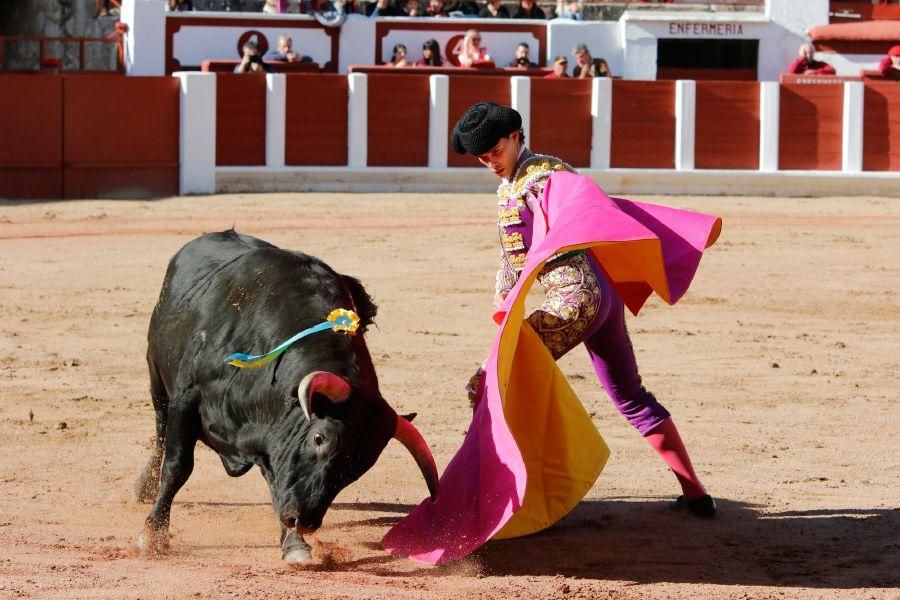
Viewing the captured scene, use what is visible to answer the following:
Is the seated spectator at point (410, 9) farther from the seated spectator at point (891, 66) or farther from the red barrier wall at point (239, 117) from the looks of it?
the seated spectator at point (891, 66)

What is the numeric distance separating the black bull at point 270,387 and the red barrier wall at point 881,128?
1124cm

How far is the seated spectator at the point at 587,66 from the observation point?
1431cm

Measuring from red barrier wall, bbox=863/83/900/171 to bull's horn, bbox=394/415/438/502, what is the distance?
11.9 meters

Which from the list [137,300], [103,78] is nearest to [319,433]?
[137,300]

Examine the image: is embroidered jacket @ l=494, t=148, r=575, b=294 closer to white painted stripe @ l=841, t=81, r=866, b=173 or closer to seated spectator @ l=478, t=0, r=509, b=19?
white painted stripe @ l=841, t=81, r=866, b=173

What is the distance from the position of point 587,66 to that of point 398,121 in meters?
2.04

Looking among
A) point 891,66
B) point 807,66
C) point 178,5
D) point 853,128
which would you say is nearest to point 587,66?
point 807,66

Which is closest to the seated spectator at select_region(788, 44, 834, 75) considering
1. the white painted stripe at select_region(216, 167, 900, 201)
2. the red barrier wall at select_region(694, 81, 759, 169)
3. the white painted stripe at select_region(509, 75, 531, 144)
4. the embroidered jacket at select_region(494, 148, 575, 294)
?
A: the red barrier wall at select_region(694, 81, 759, 169)

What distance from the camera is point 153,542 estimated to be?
3574 millimetres

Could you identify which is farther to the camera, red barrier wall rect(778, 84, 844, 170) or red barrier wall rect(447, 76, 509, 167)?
red barrier wall rect(778, 84, 844, 170)

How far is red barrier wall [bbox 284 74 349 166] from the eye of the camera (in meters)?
13.5

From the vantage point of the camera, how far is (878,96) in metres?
14.4

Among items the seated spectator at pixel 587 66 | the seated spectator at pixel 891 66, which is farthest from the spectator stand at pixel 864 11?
the seated spectator at pixel 587 66

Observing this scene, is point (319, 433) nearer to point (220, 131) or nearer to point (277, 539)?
point (277, 539)
